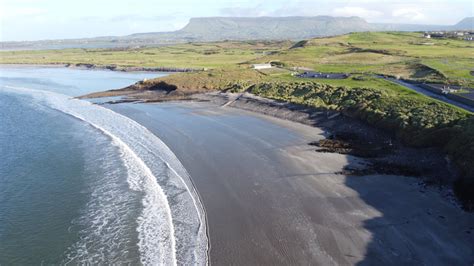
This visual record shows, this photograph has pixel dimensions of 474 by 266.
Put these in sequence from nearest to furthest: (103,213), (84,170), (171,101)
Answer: (103,213) → (84,170) → (171,101)

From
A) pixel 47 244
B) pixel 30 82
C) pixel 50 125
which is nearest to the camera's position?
pixel 47 244

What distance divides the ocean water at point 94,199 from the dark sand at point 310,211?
157 centimetres

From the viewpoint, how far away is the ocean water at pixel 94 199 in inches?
746

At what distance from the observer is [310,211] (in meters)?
22.1

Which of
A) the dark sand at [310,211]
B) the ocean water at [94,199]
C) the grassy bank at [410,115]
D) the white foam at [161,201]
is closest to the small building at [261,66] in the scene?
the grassy bank at [410,115]

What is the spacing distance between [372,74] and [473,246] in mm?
48372

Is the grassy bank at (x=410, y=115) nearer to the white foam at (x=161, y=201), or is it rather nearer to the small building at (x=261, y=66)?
the white foam at (x=161, y=201)

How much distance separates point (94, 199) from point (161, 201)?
4095mm

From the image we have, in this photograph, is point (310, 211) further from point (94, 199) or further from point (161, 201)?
point (94, 199)

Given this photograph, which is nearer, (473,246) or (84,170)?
(473,246)

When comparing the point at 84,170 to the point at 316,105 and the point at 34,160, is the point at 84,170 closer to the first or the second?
the point at 34,160

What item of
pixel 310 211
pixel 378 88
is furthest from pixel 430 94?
pixel 310 211

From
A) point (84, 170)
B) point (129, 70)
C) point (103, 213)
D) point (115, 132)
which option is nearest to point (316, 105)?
point (115, 132)

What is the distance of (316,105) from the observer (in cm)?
4534
